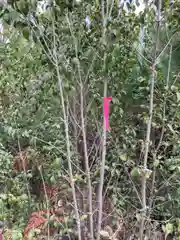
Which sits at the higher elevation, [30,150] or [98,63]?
[98,63]

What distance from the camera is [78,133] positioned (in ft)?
6.73

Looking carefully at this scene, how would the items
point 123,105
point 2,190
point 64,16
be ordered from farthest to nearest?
point 2,190, point 123,105, point 64,16

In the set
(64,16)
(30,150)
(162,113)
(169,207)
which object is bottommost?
(169,207)

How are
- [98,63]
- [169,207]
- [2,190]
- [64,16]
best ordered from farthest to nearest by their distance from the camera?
[2,190], [169,207], [98,63], [64,16]

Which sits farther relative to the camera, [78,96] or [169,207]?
[169,207]

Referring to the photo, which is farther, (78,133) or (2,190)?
(2,190)

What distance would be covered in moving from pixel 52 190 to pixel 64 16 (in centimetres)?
136

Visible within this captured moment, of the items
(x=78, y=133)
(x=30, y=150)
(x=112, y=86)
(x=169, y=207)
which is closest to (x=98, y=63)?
(x=112, y=86)

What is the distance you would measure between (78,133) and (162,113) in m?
0.58

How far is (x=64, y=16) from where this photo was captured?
156cm

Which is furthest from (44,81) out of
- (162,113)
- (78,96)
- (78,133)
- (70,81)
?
(162,113)

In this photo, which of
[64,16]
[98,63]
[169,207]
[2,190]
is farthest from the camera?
[2,190]

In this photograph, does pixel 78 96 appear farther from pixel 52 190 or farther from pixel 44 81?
pixel 52 190

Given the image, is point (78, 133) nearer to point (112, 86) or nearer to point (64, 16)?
point (112, 86)
